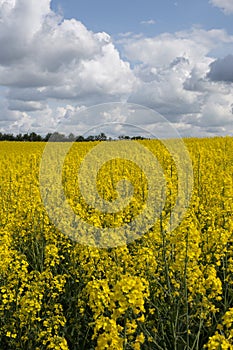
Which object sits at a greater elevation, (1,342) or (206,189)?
(206,189)

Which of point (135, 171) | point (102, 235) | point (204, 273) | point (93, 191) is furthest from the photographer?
point (135, 171)

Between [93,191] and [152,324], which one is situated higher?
[93,191]

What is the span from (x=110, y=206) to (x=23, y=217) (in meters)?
1.52

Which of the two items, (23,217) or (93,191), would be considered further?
(93,191)

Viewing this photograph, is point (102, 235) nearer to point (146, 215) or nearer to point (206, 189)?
point (146, 215)

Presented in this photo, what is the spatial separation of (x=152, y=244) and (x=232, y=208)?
3.18 ft

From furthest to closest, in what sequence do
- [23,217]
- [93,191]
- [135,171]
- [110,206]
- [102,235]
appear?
[135,171]
[93,191]
[23,217]
[110,206]
[102,235]

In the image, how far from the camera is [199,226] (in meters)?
4.76

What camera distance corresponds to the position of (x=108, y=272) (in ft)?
12.4

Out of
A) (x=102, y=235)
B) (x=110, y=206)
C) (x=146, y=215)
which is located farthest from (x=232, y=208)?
(x=110, y=206)

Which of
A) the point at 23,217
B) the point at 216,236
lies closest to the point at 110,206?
the point at 23,217

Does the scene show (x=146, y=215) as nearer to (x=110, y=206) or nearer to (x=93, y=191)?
(x=110, y=206)

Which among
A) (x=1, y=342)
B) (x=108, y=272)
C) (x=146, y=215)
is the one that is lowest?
(x=1, y=342)

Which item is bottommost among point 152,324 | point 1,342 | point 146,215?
point 1,342
